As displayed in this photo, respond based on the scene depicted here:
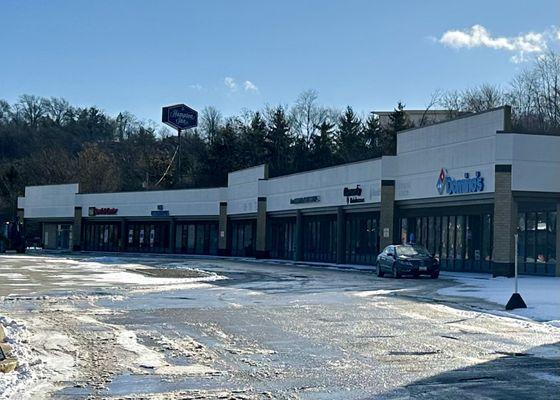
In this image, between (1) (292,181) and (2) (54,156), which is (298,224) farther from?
(2) (54,156)

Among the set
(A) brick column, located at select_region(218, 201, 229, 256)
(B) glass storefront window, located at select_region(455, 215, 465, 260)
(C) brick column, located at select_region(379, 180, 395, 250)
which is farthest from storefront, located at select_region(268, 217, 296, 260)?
(B) glass storefront window, located at select_region(455, 215, 465, 260)

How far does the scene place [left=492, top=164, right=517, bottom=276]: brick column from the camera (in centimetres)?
3325

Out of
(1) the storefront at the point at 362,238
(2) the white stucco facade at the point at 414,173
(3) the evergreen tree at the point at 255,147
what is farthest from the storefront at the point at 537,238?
(3) the evergreen tree at the point at 255,147

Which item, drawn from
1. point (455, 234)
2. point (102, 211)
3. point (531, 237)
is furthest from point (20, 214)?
point (531, 237)

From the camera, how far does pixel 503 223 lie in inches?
1314

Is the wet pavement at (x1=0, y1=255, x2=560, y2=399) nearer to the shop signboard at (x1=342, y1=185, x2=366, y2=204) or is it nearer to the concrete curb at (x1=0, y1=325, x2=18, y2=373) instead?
the concrete curb at (x1=0, y1=325, x2=18, y2=373)

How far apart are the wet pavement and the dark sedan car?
8.70m

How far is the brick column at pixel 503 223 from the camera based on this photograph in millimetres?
33250

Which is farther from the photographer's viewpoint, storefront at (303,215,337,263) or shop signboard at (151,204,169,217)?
shop signboard at (151,204,169,217)

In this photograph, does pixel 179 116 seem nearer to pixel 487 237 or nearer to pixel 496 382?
pixel 487 237

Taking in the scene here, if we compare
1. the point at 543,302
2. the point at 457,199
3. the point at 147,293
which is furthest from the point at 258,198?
the point at 543,302

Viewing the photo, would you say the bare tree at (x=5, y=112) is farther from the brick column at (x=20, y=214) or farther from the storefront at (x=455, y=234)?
the storefront at (x=455, y=234)

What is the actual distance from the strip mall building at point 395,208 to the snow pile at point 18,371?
79.0ft

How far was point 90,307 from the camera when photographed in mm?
19375
